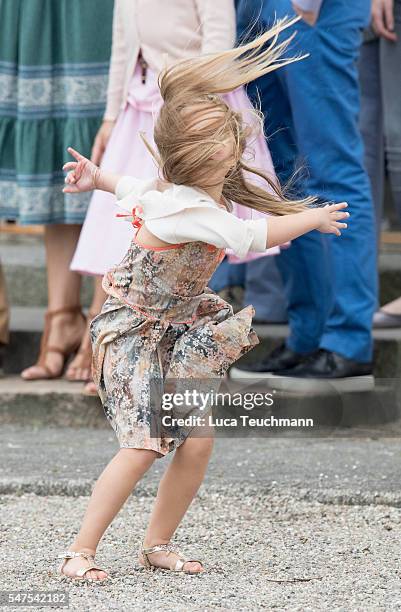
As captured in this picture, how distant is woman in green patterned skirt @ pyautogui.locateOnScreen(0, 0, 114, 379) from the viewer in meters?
4.59

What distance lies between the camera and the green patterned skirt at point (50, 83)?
15.1ft

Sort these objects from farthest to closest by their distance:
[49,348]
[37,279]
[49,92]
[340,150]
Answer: [37,279] < [49,348] < [49,92] < [340,150]

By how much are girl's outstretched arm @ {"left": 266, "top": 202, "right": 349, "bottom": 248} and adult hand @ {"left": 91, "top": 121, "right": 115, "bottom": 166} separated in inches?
59.9

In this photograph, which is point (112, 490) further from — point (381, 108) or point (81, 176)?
point (381, 108)

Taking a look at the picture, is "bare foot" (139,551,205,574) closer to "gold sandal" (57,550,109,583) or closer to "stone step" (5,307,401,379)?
"gold sandal" (57,550,109,583)

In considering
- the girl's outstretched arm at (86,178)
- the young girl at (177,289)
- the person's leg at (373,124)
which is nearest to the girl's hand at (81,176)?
the girl's outstretched arm at (86,178)

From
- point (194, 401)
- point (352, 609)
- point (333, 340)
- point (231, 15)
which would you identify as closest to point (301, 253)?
point (333, 340)

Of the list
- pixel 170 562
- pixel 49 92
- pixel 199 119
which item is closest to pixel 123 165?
pixel 49 92

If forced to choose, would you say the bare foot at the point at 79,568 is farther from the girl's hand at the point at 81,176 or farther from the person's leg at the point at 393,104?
the person's leg at the point at 393,104

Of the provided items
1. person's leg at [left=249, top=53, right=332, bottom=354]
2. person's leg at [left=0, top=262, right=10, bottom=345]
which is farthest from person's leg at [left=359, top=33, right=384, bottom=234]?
person's leg at [left=0, top=262, right=10, bottom=345]

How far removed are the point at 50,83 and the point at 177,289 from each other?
1.82m

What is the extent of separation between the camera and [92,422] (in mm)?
4559

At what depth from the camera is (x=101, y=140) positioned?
14.3 feet

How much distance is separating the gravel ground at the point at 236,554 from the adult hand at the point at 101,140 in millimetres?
1157
